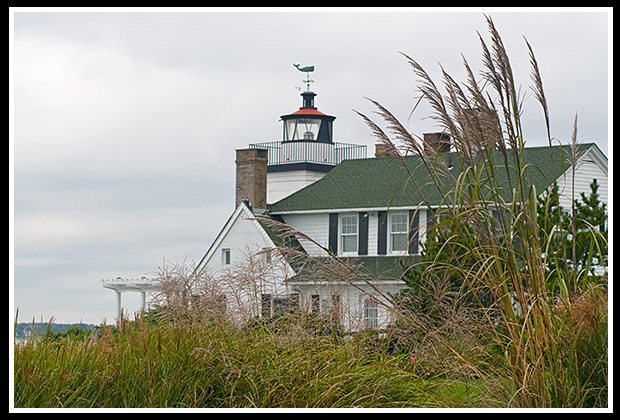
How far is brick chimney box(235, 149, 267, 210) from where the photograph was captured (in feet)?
88.5

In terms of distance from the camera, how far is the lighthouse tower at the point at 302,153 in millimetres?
37156

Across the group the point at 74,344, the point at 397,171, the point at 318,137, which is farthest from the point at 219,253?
the point at 74,344

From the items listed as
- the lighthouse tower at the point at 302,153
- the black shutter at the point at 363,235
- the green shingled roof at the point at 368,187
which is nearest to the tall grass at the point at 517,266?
the green shingled roof at the point at 368,187

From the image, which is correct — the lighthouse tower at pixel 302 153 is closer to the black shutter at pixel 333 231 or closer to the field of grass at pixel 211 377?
the black shutter at pixel 333 231

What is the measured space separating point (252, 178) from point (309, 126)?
1269cm

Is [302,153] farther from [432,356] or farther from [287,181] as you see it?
[432,356]

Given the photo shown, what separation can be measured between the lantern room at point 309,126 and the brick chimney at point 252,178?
11.6m

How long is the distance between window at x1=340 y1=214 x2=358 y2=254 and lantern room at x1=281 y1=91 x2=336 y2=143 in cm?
1340

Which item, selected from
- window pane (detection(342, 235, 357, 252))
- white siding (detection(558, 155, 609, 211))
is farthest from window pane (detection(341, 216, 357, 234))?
white siding (detection(558, 155, 609, 211))

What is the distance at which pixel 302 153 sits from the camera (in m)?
37.4

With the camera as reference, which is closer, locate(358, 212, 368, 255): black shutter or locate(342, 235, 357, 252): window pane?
locate(358, 212, 368, 255): black shutter

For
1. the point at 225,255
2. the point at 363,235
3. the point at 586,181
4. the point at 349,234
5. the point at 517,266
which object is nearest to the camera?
the point at 517,266

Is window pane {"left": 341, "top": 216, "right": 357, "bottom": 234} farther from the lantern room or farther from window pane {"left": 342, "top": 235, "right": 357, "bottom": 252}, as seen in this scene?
the lantern room

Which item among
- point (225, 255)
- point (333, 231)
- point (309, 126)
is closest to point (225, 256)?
point (225, 255)
